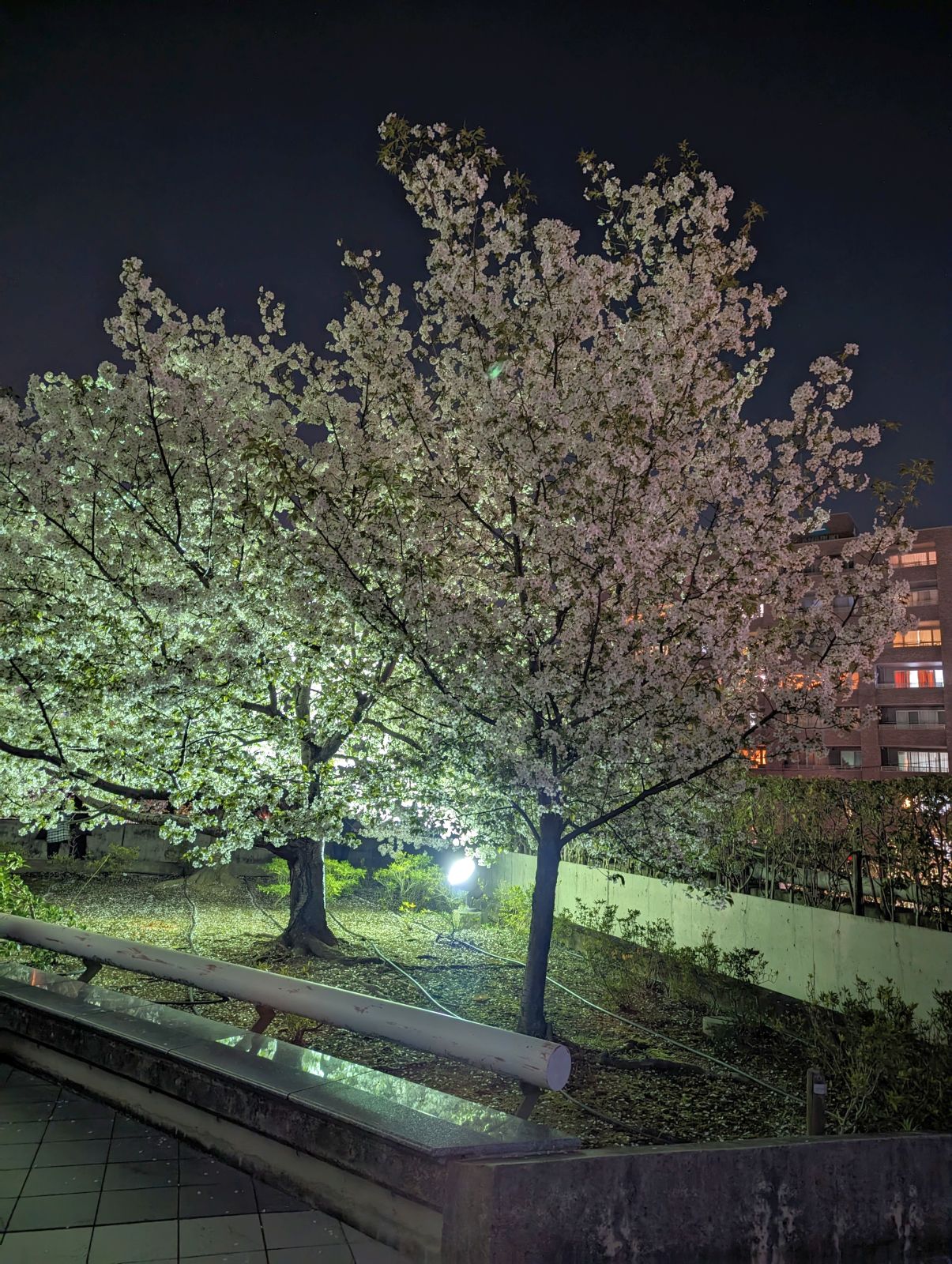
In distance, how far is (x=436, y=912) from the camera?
16922 mm

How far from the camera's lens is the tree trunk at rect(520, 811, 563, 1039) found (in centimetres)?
829

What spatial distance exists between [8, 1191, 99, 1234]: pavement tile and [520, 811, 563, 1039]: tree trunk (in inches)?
205

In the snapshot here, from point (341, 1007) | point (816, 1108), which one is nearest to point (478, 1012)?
point (816, 1108)

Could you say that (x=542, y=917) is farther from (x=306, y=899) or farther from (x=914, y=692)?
(x=914, y=692)

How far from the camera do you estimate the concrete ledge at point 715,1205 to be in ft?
10.4

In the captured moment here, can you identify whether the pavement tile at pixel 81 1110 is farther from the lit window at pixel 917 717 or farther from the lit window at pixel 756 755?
the lit window at pixel 917 717

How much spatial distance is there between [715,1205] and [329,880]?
12.3 meters

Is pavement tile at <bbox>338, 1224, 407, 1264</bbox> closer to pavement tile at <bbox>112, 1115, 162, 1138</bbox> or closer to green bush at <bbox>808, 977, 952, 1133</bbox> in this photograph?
pavement tile at <bbox>112, 1115, 162, 1138</bbox>

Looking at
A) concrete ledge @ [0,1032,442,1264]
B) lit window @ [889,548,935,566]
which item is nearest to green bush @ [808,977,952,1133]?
concrete ledge @ [0,1032,442,1264]

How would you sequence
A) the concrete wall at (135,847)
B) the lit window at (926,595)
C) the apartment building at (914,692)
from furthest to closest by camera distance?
1. the lit window at (926,595)
2. the apartment building at (914,692)
3. the concrete wall at (135,847)

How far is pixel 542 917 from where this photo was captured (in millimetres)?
8391

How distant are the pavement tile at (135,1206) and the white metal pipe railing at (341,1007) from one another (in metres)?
1.05

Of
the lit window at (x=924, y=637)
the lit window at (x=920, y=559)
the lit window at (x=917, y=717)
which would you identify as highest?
the lit window at (x=920, y=559)

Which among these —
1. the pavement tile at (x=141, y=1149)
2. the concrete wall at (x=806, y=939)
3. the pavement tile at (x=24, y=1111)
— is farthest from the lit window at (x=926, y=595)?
the pavement tile at (x=24, y=1111)
